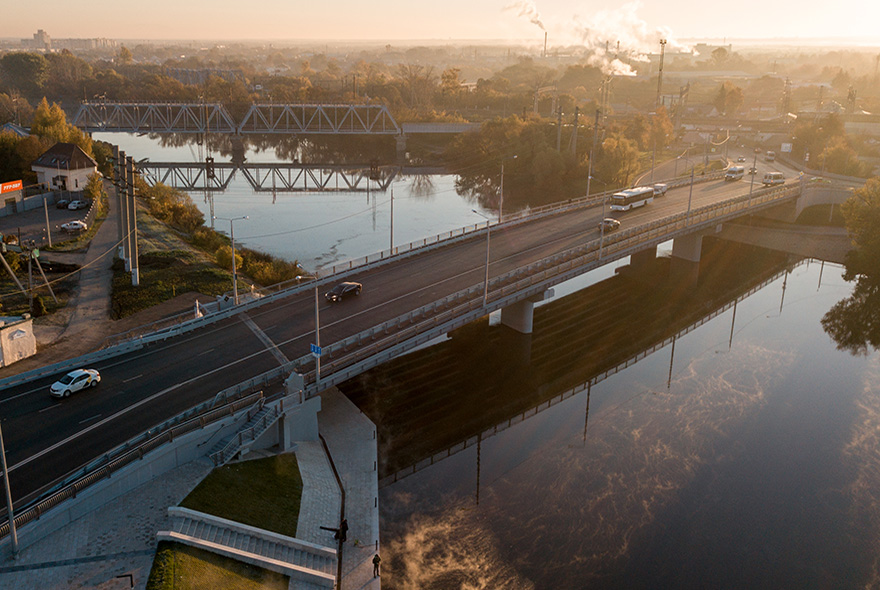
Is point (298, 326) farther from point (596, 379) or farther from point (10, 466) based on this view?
point (596, 379)

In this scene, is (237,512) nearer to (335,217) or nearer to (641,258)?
(641,258)

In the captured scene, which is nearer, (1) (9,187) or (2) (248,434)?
(2) (248,434)

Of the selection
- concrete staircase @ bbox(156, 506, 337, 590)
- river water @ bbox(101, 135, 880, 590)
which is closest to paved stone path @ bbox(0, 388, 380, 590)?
concrete staircase @ bbox(156, 506, 337, 590)

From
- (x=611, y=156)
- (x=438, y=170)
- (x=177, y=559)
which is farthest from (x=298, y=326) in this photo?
(x=438, y=170)

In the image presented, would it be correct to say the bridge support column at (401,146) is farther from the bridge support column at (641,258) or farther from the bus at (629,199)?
the bridge support column at (641,258)

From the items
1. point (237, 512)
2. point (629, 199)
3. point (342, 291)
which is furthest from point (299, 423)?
point (629, 199)

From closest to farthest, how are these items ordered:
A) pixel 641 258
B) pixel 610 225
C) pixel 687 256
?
1. pixel 610 225
2. pixel 641 258
3. pixel 687 256

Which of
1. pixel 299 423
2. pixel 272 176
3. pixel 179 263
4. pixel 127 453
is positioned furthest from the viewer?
pixel 272 176

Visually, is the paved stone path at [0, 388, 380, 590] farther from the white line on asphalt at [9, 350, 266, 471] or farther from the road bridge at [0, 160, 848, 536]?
Answer: the white line on asphalt at [9, 350, 266, 471]
